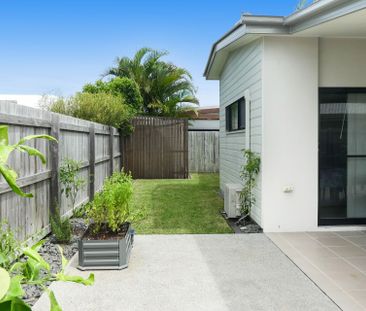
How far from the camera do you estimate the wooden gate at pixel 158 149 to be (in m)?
13.6

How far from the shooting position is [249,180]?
246 inches

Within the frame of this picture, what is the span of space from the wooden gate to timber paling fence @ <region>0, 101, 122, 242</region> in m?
5.50

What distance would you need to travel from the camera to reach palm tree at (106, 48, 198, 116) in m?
18.5

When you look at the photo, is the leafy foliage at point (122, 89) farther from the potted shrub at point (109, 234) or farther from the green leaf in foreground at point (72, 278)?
the green leaf in foreground at point (72, 278)

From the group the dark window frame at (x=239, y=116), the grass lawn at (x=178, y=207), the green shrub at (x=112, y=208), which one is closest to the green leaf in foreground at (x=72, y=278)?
the green shrub at (x=112, y=208)

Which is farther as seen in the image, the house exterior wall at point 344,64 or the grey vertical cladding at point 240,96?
the grey vertical cladding at point 240,96

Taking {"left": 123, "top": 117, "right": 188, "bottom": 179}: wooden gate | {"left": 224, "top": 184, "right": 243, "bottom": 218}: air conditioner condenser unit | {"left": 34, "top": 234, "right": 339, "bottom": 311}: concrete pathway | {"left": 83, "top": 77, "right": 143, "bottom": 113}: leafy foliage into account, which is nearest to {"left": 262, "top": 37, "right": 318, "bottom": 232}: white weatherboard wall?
{"left": 224, "top": 184, "right": 243, "bottom": 218}: air conditioner condenser unit

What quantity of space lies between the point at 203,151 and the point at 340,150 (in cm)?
1009

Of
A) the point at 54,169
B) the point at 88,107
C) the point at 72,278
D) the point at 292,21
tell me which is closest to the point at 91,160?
the point at 88,107

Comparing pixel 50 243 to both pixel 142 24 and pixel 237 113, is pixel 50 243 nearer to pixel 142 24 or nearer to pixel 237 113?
pixel 237 113

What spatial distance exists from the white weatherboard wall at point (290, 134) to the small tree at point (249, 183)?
25 cm

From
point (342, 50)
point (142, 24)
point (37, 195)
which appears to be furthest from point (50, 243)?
point (142, 24)

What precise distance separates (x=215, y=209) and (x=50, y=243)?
11.8 feet

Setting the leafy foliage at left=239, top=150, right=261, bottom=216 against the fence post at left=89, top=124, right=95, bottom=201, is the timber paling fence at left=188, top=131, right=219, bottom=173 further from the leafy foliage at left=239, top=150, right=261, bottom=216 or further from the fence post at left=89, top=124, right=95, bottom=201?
the leafy foliage at left=239, top=150, right=261, bottom=216
